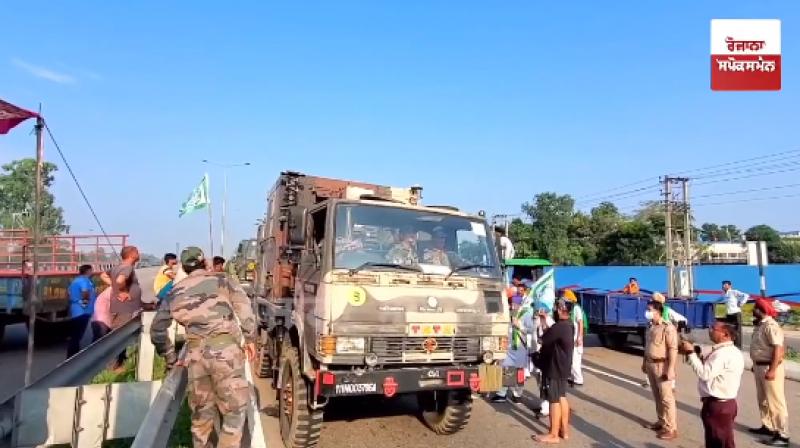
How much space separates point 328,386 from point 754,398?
23.4ft

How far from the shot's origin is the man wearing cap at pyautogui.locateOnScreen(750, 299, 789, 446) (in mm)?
6359

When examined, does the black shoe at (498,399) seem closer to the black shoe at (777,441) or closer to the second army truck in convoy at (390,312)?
the second army truck in convoy at (390,312)

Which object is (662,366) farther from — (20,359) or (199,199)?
(199,199)

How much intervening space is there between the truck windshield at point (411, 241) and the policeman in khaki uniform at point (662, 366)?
2.20 m

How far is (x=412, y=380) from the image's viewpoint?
534 centimetres

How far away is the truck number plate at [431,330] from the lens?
17.7 feet

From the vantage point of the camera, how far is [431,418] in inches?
263

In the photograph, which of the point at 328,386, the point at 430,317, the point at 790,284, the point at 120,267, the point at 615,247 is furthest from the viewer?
the point at 615,247

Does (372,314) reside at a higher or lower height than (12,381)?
higher

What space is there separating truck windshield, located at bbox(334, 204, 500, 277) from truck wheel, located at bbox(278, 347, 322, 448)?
4.04ft

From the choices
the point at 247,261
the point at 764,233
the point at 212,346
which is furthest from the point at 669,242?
the point at 764,233

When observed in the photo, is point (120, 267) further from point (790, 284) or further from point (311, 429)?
point (790, 284)

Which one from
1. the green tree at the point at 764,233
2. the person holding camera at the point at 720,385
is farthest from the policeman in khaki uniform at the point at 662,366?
the green tree at the point at 764,233

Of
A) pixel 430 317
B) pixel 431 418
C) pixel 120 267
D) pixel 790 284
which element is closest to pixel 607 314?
pixel 431 418
